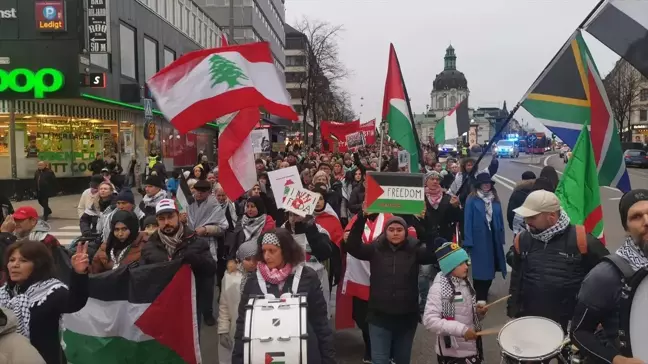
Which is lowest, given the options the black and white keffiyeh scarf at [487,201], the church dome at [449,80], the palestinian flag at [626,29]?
the black and white keffiyeh scarf at [487,201]

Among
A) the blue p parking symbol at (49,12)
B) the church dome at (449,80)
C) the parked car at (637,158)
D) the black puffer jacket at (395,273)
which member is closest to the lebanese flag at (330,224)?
the black puffer jacket at (395,273)

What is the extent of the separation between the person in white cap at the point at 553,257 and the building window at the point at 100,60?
2191cm

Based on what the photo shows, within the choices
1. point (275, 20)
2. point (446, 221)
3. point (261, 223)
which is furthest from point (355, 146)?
point (275, 20)

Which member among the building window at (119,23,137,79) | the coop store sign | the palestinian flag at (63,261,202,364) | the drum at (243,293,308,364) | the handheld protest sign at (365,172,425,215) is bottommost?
the palestinian flag at (63,261,202,364)

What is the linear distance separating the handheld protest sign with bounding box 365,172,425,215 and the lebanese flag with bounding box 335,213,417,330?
0.30 metres

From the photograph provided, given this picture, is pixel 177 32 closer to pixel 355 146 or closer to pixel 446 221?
pixel 355 146

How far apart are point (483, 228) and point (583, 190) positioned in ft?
7.86

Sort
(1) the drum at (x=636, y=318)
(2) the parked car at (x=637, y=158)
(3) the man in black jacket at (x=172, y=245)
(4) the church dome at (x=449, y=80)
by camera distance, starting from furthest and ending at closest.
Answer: (4) the church dome at (x=449, y=80), (2) the parked car at (x=637, y=158), (3) the man in black jacket at (x=172, y=245), (1) the drum at (x=636, y=318)

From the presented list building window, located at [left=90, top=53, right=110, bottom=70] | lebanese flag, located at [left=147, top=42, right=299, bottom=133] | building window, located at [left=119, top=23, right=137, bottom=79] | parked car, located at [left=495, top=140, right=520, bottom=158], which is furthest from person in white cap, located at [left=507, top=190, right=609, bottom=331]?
parked car, located at [left=495, top=140, right=520, bottom=158]

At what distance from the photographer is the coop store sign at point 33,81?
67.5 feet

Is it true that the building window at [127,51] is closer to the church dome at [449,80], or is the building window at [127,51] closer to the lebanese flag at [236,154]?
the lebanese flag at [236,154]

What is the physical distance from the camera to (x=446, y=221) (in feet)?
25.3

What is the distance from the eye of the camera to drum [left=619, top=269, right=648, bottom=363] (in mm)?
2758

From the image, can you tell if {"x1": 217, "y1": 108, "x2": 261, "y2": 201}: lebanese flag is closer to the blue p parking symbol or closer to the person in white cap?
the person in white cap
